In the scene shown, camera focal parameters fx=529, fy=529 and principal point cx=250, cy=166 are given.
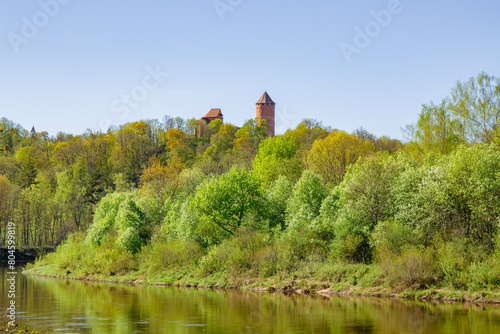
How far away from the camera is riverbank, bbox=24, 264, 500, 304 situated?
107 feet

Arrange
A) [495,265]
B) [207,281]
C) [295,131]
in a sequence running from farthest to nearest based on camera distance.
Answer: [295,131] < [207,281] < [495,265]

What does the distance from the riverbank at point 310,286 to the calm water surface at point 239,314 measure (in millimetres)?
2082

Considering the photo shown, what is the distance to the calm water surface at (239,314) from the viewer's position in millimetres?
23734

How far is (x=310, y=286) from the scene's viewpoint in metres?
39.6

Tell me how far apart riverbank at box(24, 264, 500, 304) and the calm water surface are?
6.83ft

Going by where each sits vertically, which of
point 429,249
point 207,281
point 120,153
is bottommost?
point 207,281

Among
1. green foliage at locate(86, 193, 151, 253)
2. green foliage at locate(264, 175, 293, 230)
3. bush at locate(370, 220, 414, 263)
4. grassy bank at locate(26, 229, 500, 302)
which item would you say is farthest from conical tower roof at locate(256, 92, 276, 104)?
bush at locate(370, 220, 414, 263)

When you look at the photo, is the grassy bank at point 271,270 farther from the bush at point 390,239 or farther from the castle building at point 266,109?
the castle building at point 266,109

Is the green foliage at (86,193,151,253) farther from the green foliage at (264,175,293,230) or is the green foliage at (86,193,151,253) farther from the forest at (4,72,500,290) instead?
the green foliage at (264,175,293,230)

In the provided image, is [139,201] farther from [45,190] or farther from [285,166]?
[45,190]

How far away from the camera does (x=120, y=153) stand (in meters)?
A: 115

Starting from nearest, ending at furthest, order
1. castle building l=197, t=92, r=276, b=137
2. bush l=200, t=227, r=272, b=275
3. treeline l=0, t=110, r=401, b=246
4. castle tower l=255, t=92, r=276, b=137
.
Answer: bush l=200, t=227, r=272, b=275 → treeline l=0, t=110, r=401, b=246 → castle building l=197, t=92, r=276, b=137 → castle tower l=255, t=92, r=276, b=137

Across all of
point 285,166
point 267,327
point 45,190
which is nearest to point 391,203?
point 267,327

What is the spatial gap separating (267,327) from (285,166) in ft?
152
